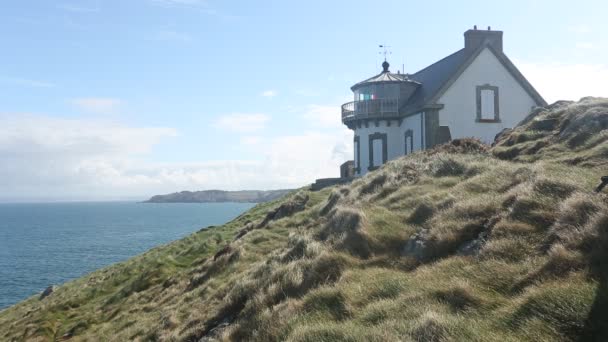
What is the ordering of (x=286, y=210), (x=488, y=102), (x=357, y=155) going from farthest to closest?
(x=357, y=155), (x=488, y=102), (x=286, y=210)

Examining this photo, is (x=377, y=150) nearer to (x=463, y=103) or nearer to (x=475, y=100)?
(x=463, y=103)

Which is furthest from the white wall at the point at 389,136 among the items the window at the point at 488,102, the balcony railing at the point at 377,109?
the window at the point at 488,102

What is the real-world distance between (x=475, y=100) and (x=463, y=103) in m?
0.94

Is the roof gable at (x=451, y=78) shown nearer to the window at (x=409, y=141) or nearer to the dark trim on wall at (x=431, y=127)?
the dark trim on wall at (x=431, y=127)

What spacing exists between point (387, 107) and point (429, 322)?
1233 inches

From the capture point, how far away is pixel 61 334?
18000mm

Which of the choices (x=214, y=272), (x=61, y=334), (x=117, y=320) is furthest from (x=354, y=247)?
(x=61, y=334)

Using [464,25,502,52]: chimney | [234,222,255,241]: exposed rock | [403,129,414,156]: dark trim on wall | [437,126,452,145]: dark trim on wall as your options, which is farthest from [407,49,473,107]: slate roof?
[234,222,255,241]: exposed rock

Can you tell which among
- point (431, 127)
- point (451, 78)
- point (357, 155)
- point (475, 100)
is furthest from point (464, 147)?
point (357, 155)

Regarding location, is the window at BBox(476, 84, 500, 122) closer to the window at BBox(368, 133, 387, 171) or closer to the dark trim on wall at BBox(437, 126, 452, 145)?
the dark trim on wall at BBox(437, 126, 452, 145)

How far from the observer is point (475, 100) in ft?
111

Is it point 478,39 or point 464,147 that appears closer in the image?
point 464,147

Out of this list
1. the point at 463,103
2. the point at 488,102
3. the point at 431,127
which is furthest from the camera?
the point at 488,102

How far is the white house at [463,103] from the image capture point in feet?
109
